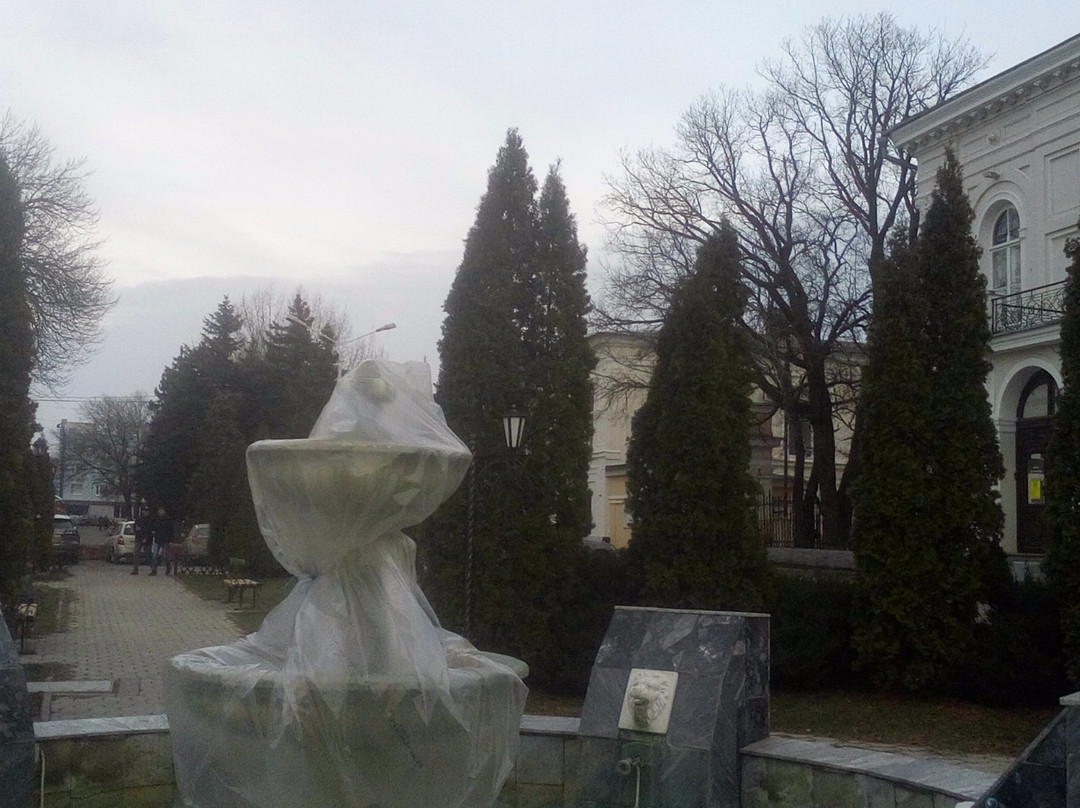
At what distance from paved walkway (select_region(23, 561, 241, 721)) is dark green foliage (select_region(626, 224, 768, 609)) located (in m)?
4.89

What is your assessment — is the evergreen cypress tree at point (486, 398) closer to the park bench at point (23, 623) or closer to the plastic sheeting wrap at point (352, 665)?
the park bench at point (23, 623)

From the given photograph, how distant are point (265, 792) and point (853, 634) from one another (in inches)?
329

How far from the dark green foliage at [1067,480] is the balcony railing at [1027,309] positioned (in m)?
13.2

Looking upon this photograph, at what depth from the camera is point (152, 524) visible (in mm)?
33781

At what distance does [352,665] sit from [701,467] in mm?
6860

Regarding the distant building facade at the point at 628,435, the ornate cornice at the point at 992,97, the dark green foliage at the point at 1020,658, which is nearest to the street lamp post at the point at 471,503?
the dark green foliage at the point at 1020,658

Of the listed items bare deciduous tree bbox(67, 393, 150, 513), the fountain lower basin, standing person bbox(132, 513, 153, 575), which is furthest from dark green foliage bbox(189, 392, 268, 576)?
bare deciduous tree bbox(67, 393, 150, 513)

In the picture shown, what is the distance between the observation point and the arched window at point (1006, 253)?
987 inches

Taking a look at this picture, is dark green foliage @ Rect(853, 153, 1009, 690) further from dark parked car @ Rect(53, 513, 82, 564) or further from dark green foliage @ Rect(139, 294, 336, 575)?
dark parked car @ Rect(53, 513, 82, 564)

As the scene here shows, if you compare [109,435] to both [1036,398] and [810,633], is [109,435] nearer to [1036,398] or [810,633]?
[1036,398]

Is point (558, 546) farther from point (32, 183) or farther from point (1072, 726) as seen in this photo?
point (32, 183)

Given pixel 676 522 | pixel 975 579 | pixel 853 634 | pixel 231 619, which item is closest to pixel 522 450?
pixel 676 522

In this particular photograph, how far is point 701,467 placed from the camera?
11.1 meters

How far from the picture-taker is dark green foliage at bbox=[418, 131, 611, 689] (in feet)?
38.4
